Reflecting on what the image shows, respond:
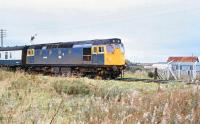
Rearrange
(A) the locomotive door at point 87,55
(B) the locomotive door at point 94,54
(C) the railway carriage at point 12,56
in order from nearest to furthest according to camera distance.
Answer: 1. (B) the locomotive door at point 94,54
2. (A) the locomotive door at point 87,55
3. (C) the railway carriage at point 12,56

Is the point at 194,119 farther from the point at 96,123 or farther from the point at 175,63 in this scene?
the point at 175,63

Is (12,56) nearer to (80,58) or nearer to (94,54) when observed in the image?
(80,58)

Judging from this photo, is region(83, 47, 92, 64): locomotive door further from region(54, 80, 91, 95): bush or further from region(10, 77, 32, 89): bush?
region(54, 80, 91, 95): bush

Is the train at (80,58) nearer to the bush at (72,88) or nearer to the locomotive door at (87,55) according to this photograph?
the locomotive door at (87,55)

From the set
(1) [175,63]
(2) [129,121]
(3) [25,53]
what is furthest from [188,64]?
(2) [129,121]

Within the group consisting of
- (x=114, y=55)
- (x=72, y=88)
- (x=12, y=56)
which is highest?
(x=12, y=56)

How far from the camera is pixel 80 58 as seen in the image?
37625 millimetres

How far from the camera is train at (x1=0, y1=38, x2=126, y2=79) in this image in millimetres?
35656

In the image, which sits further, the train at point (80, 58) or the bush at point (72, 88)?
the train at point (80, 58)

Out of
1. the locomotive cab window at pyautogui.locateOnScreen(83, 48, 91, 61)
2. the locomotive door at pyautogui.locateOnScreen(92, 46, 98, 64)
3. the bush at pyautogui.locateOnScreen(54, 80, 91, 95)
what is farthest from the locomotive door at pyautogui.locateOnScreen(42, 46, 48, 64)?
the bush at pyautogui.locateOnScreen(54, 80, 91, 95)

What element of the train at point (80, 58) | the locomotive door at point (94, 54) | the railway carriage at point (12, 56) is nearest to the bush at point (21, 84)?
the train at point (80, 58)

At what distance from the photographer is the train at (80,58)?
35.7 metres

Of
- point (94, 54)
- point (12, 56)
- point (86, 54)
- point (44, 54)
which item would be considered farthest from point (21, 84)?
point (12, 56)

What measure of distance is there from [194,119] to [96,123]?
1.55 meters
